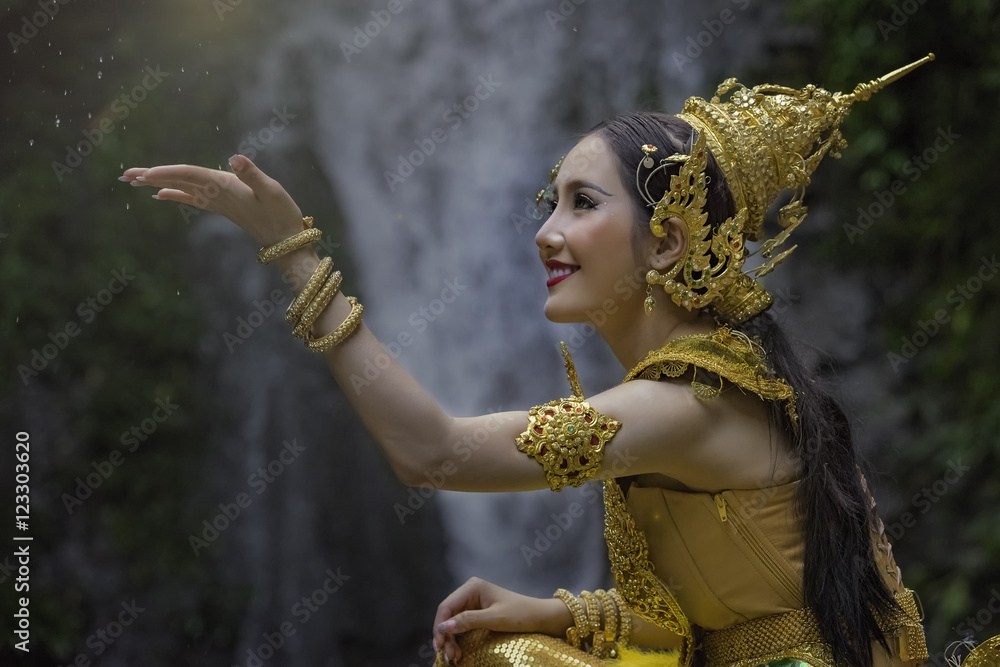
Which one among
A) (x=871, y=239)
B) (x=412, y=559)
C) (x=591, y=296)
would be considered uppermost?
(x=591, y=296)

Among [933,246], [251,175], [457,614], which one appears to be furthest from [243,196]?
[933,246]

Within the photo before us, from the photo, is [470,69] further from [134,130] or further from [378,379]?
[378,379]

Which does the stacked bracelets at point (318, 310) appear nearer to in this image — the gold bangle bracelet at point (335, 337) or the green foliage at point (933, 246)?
the gold bangle bracelet at point (335, 337)

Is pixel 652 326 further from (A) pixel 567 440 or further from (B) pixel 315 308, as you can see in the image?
(B) pixel 315 308

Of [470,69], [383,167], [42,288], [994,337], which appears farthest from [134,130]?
[994,337]

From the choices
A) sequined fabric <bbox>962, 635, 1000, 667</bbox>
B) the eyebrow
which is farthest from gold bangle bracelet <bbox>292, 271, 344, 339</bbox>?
sequined fabric <bbox>962, 635, 1000, 667</bbox>

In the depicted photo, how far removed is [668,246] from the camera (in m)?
1.77

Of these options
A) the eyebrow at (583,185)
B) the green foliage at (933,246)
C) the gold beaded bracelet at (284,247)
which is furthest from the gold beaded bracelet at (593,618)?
the green foliage at (933,246)

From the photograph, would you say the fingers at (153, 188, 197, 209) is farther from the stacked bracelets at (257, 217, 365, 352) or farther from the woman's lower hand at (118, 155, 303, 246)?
the stacked bracelets at (257, 217, 365, 352)

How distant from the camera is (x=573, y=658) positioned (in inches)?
74.0

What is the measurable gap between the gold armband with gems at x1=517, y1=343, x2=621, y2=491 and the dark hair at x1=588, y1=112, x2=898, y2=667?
0.40 m

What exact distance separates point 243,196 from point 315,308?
0.74 ft

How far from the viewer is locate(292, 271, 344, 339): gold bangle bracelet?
1462mm

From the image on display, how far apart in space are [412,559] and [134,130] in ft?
6.03
